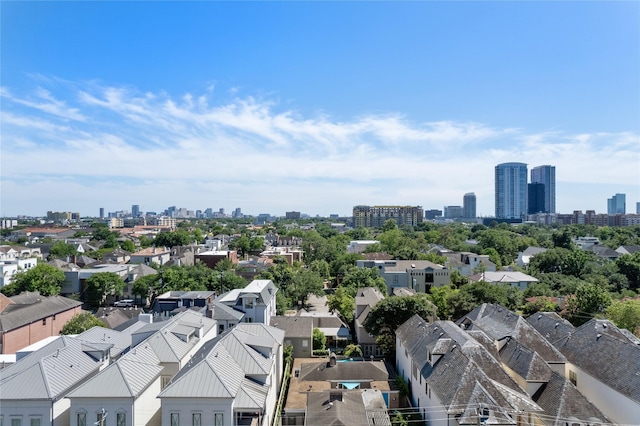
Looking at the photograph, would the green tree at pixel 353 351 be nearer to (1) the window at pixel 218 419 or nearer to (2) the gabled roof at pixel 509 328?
(2) the gabled roof at pixel 509 328

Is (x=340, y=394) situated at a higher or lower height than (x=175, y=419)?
lower

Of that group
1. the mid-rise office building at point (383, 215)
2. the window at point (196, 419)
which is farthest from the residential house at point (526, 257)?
the mid-rise office building at point (383, 215)

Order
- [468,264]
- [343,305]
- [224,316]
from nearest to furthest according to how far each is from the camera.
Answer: [224,316], [343,305], [468,264]

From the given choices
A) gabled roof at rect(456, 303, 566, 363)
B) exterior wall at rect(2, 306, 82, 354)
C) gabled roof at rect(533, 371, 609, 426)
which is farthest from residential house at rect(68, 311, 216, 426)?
gabled roof at rect(456, 303, 566, 363)

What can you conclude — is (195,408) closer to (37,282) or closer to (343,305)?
(343,305)

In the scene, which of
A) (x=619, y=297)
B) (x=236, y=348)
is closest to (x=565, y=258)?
(x=619, y=297)

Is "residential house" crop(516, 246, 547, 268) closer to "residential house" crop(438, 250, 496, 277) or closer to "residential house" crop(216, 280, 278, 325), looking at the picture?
"residential house" crop(438, 250, 496, 277)

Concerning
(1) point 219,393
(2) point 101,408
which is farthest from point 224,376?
(2) point 101,408
